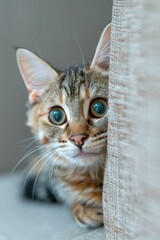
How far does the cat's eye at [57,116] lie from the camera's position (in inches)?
35.7

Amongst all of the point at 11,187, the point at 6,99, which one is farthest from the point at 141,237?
the point at 6,99

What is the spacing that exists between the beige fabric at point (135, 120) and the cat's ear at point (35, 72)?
39 cm

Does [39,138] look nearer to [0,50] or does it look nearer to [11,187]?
[11,187]

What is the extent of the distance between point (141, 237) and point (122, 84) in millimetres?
214

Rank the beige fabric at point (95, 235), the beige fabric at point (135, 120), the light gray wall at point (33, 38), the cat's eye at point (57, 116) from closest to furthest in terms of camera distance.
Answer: the beige fabric at point (135, 120) < the beige fabric at point (95, 235) < the cat's eye at point (57, 116) < the light gray wall at point (33, 38)

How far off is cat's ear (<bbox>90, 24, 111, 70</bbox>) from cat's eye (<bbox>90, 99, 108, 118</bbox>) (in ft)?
0.32

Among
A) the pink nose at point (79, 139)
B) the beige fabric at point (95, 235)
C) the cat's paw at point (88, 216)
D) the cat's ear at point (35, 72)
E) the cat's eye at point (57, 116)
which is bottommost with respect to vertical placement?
the beige fabric at point (95, 235)

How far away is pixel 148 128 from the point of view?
509 millimetres

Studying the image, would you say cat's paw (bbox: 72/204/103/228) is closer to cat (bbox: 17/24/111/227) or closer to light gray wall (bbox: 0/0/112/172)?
cat (bbox: 17/24/111/227)

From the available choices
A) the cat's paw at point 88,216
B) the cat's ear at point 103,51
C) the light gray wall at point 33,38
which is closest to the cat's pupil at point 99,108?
the cat's ear at point 103,51

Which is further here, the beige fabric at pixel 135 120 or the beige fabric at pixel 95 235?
the beige fabric at pixel 95 235

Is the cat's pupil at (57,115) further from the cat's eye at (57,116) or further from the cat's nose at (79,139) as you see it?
the cat's nose at (79,139)

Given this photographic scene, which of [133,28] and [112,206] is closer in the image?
[133,28]

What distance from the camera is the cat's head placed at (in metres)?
0.82
